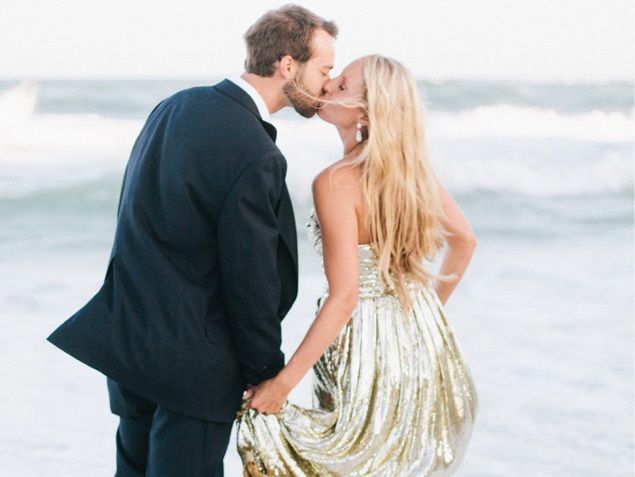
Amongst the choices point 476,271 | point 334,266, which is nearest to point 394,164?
point 334,266

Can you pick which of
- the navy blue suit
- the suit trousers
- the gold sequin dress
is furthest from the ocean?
the suit trousers

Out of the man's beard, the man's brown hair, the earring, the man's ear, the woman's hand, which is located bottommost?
the woman's hand

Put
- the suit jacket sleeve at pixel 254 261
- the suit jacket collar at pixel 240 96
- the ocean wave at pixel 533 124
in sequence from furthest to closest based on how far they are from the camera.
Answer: the ocean wave at pixel 533 124 < the suit jacket collar at pixel 240 96 < the suit jacket sleeve at pixel 254 261

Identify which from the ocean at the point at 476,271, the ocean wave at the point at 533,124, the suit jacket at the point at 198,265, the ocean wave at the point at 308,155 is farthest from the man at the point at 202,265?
the ocean wave at the point at 533,124

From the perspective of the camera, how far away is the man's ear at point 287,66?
7.22ft

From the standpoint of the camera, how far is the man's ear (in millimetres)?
2201

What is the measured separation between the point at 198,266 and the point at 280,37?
54 cm

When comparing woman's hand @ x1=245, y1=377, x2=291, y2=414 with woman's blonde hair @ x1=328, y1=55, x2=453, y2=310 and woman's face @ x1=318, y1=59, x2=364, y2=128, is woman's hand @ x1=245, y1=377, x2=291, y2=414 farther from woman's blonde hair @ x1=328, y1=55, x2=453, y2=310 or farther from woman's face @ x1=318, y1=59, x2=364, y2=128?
woman's face @ x1=318, y1=59, x2=364, y2=128

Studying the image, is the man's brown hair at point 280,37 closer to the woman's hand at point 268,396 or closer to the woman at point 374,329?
the woman at point 374,329

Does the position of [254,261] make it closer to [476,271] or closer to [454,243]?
[454,243]

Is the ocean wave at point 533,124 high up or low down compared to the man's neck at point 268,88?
down

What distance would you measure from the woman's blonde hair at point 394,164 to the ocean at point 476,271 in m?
0.07

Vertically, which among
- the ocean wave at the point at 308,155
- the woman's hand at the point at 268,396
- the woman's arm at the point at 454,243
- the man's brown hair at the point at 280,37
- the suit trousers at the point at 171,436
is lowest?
the ocean wave at the point at 308,155

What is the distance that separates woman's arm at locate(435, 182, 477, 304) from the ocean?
0.13 meters
